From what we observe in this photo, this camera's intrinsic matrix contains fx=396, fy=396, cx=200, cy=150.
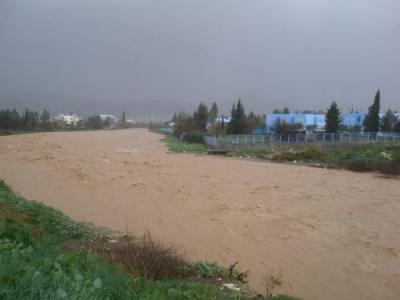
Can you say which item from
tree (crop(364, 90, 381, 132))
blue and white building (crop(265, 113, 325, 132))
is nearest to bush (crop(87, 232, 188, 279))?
tree (crop(364, 90, 381, 132))

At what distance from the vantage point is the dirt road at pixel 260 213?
8445mm

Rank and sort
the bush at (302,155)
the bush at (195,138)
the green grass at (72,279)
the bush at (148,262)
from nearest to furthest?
the green grass at (72,279), the bush at (148,262), the bush at (302,155), the bush at (195,138)

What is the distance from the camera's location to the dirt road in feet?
27.7

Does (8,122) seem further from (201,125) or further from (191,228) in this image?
(191,228)

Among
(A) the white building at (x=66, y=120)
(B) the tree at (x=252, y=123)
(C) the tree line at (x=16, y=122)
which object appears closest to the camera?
(B) the tree at (x=252, y=123)

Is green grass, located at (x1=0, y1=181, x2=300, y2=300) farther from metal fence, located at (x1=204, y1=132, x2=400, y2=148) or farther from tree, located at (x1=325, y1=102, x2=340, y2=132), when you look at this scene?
tree, located at (x1=325, y1=102, x2=340, y2=132)

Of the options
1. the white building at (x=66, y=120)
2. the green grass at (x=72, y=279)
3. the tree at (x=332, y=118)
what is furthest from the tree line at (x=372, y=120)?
the white building at (x=66, y=120)

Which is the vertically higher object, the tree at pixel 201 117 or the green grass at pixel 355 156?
the tree at pixel 201 117

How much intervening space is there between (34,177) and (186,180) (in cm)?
786

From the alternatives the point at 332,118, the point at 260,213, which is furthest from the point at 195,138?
the point at 260,213

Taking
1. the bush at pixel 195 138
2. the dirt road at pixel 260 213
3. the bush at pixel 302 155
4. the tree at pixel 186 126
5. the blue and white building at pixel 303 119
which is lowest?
the dirt road at pixel 260 213

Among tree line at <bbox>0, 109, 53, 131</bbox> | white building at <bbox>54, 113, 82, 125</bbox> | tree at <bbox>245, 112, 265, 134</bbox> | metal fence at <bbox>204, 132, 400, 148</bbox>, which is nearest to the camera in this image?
metal fence at <bbox>204, 132, 400, 148</bbox>

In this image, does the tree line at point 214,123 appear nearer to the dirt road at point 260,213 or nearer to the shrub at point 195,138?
the shrub at point 195,138

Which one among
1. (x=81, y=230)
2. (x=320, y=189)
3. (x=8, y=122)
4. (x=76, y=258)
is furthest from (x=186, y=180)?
(x=8, y=122)
